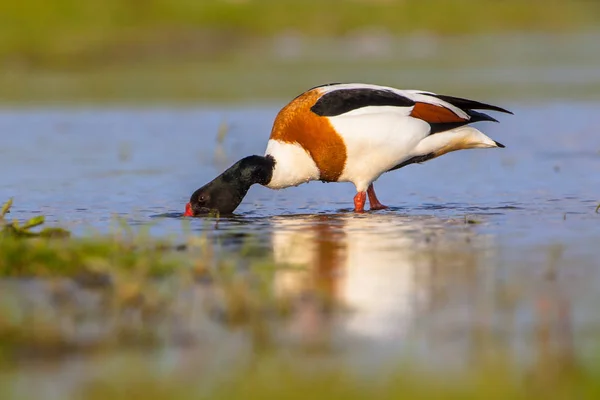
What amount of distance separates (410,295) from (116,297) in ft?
4.24

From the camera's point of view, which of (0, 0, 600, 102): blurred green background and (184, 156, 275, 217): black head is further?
(0, 0, 600, 102): blurred green background

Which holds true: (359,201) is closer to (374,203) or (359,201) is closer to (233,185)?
(374,203)

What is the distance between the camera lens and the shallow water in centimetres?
480

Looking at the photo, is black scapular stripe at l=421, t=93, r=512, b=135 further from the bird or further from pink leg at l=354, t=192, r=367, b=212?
pink leg at l=354, t=192, r=367, b=212

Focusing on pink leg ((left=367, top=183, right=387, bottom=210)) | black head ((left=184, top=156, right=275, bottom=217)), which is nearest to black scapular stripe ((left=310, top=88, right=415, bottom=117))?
black head ((left=184, top=156, right=275, bottom=217))

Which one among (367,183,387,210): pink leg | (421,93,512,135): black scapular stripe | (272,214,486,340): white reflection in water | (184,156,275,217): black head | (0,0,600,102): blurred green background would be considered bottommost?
(272,214,486,340): white reflection in water

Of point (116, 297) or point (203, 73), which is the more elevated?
point (203, 73)

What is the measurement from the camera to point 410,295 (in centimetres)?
538

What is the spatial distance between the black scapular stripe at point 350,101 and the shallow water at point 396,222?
76 cm

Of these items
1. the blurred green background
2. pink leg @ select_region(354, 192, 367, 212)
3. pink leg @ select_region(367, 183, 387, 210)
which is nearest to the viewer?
pink leg @ select_region(354, 192, 367, 212)

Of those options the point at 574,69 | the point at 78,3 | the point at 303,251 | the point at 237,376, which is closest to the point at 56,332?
the point at 237,376

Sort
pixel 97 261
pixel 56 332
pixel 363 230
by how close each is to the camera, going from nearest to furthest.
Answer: pixel 56 332 → pixel 97 261 → pixel 363 230

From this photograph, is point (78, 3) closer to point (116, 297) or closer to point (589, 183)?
point (589, 183)

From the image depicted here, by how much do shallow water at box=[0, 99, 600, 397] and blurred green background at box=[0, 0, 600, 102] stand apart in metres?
5.26
